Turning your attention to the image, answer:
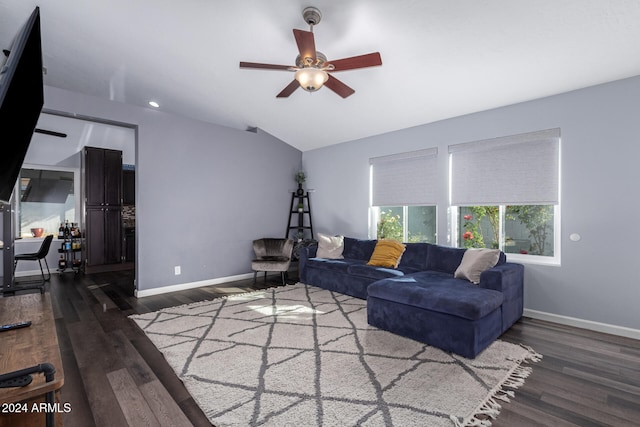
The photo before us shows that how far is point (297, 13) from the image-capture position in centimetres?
262

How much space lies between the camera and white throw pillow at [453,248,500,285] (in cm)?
326

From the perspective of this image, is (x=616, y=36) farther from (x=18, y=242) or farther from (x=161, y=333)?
(x=18, y=242)

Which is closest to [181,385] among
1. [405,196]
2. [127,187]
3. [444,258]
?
[444,258]

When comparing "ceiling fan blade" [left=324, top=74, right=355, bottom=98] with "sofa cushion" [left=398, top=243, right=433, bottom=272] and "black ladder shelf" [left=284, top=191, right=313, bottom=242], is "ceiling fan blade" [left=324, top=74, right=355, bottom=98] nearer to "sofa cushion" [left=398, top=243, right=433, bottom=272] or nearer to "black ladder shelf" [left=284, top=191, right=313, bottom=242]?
"sofa cushion" [left=398, top=243, right=433, bottom=272]

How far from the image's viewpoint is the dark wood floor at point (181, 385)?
182cm

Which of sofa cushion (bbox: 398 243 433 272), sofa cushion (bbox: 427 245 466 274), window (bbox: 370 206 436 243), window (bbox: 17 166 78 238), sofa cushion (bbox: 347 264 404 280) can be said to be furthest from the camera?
window (bbox: 17 166 78 238)

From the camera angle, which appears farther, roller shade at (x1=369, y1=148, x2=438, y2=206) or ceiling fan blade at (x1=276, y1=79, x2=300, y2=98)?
roller shade at (x1=369, y1=148, x2=438, y2=206)

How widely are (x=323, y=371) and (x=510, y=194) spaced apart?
10.00ft

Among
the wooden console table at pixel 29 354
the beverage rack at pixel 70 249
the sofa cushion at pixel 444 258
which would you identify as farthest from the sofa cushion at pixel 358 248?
the beverage rack at pixel 70 249

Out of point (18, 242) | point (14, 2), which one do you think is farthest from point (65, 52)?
point (18, 242)

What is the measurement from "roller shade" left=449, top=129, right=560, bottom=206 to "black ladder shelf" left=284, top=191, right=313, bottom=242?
118 inches

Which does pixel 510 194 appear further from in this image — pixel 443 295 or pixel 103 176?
pixel 103 176

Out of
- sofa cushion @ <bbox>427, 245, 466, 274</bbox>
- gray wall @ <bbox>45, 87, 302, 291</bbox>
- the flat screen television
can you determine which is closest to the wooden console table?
the flat screen television

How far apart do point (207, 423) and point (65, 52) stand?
3.84 m
